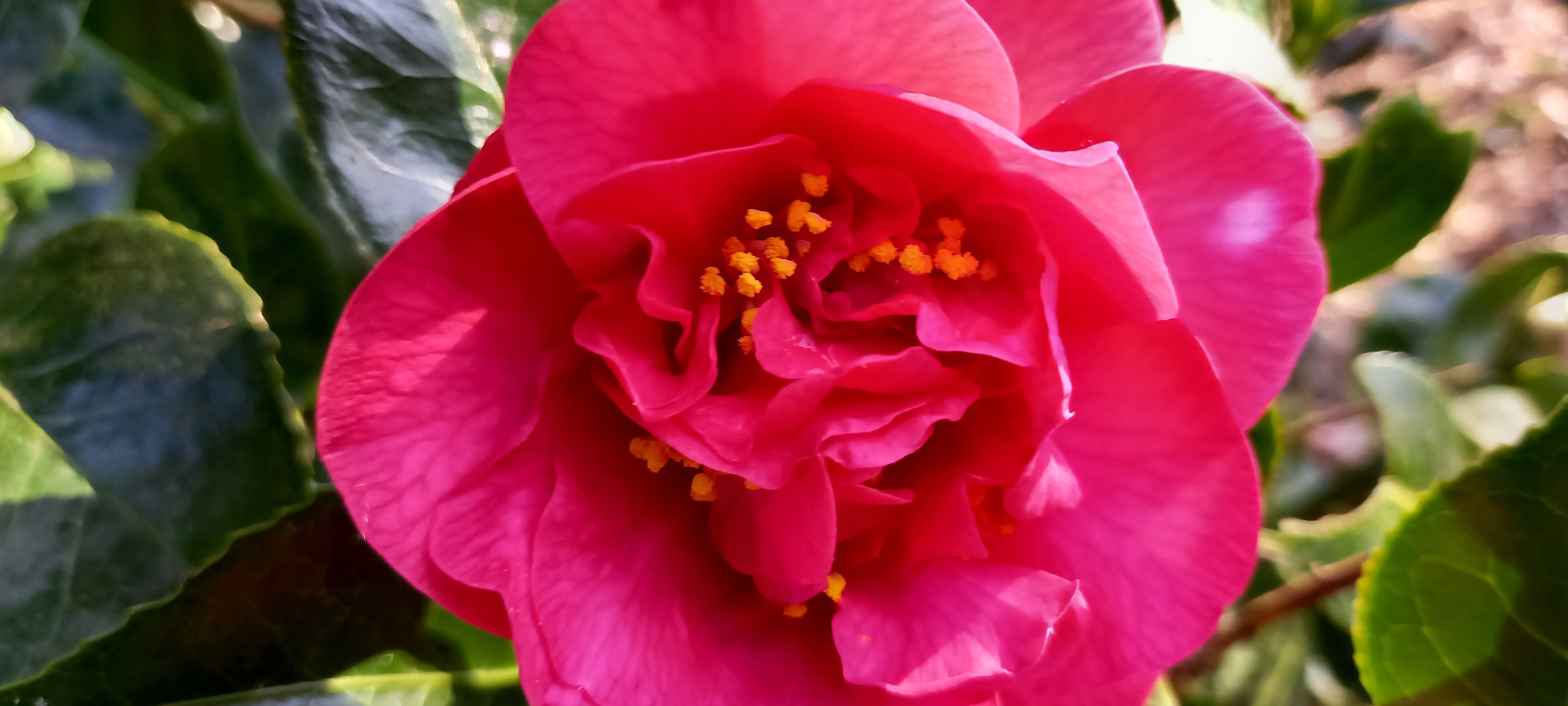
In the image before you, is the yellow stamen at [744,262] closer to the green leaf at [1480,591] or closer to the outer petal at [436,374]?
the outer petal at [436,374]

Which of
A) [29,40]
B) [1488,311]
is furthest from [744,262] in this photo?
[1488,311]

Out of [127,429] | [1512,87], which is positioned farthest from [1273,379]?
[1512,87]

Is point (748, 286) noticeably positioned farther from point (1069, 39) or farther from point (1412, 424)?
point (1412, 424)

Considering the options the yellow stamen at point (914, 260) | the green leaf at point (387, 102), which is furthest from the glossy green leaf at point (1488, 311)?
the green leaf at point (387, 102)

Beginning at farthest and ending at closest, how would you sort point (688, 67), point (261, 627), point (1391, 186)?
point (1391, 186), point (261, 627), point (688, 67)

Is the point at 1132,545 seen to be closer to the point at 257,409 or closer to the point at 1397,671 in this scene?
the point at 1397,671

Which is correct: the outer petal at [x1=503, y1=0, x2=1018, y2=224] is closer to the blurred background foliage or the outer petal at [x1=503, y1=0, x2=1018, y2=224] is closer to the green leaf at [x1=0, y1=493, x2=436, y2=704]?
the blurred background foliage
